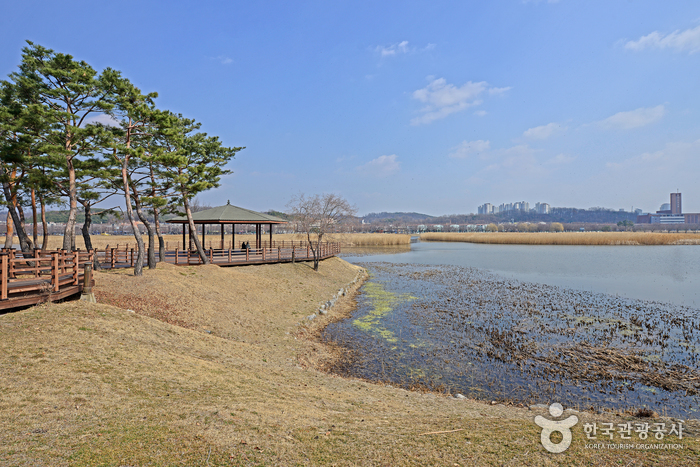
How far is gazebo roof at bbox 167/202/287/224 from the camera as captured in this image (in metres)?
23.2

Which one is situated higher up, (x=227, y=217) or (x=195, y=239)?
(x=227, y=217)

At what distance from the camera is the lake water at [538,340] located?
8859mm

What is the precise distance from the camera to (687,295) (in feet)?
68.0

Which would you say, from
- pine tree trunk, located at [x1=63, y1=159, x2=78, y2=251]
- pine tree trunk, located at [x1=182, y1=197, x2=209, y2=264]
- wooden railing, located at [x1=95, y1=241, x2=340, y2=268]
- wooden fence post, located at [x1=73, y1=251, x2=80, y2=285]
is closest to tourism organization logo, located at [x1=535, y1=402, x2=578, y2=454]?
wooden fence post, located at [x1=73, y1=251, x2=80, y2=285]

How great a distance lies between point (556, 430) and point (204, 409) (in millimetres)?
5571

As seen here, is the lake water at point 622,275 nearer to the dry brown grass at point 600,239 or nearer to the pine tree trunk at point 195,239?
the dry brown grass at point 600,239

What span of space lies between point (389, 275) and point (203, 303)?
20.1 metres

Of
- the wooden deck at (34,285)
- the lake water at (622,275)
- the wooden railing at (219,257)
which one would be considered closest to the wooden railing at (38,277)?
the wooden deck at (34,285)

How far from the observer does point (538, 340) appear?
12.8 m

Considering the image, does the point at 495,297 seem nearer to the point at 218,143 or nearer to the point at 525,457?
the point at 525,457

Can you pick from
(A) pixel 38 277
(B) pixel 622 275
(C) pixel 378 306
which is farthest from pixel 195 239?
(B) pixel 622 275

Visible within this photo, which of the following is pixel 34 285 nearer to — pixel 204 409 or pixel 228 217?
pixel 204 409

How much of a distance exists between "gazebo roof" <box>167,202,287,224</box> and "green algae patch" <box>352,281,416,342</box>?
28.4 feet

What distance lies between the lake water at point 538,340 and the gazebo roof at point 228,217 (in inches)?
353
